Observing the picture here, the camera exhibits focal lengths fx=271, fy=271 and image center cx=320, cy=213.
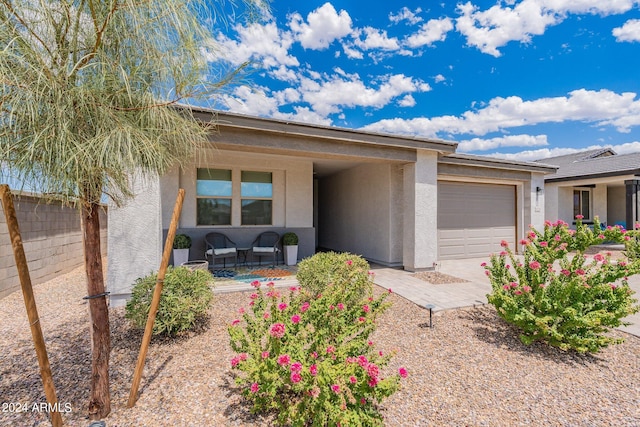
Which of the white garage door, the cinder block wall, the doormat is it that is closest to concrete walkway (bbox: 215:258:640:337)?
the doormat

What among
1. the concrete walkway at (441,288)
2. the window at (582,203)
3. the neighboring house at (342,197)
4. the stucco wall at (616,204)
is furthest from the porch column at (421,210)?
the stucco wall at (616,204)

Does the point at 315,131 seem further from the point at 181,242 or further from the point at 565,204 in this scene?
the point at 565,204

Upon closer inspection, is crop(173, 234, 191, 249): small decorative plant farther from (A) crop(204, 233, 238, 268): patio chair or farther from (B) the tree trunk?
(B) the tree trunk

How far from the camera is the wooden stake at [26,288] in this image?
1.76 m

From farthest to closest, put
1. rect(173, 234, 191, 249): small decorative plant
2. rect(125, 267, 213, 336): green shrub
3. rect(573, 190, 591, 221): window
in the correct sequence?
rect(573, 190, 591, 221): window
rect(173, 234, 191, 249): small decorative plant
rect(125, 267, 213, 336): green shrub

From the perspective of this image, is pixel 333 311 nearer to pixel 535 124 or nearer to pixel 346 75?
pixel 346 75

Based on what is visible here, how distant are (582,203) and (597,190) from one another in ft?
3.91

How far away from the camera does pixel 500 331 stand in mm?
3850

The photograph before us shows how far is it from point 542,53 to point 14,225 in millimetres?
13789

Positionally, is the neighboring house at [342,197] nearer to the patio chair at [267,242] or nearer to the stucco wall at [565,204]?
the patio chair at [267,242]

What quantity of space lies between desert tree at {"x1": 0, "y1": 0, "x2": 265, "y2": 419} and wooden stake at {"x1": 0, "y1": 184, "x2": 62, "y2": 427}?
201 millimetres

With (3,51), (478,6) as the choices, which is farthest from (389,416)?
(478,6)

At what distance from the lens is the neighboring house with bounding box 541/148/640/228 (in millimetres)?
11281

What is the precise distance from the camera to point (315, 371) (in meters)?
1.84
